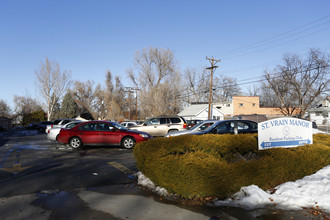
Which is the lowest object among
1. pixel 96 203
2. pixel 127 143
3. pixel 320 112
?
pixel 96 203

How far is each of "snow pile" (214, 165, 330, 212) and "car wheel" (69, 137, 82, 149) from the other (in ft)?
34.0

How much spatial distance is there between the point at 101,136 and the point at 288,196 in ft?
34.2

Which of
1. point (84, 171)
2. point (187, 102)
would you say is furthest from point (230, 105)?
point (84, 171)

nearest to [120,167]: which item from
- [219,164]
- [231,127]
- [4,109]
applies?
[219,164]

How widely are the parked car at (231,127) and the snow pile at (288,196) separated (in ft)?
18.2

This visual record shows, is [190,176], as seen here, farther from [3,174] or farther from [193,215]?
[3,174]

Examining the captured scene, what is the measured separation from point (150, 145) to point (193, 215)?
7.98 feet

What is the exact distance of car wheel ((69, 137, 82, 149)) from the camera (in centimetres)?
1423

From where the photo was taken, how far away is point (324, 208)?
492 cm

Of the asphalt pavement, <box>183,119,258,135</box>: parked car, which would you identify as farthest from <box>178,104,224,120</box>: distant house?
the asphalt pavement

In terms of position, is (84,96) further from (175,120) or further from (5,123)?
(175,120)

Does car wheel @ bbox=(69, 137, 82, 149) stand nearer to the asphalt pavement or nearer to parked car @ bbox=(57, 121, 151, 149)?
parked car @ bbox=(57, 121, 151, 149)

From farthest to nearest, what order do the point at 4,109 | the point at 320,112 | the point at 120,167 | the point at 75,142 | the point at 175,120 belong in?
the point at 4,109, the point at 320,112, the point at 175,120, the point at 75,142, the point at 120,167

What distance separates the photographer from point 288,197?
5.37 metres
